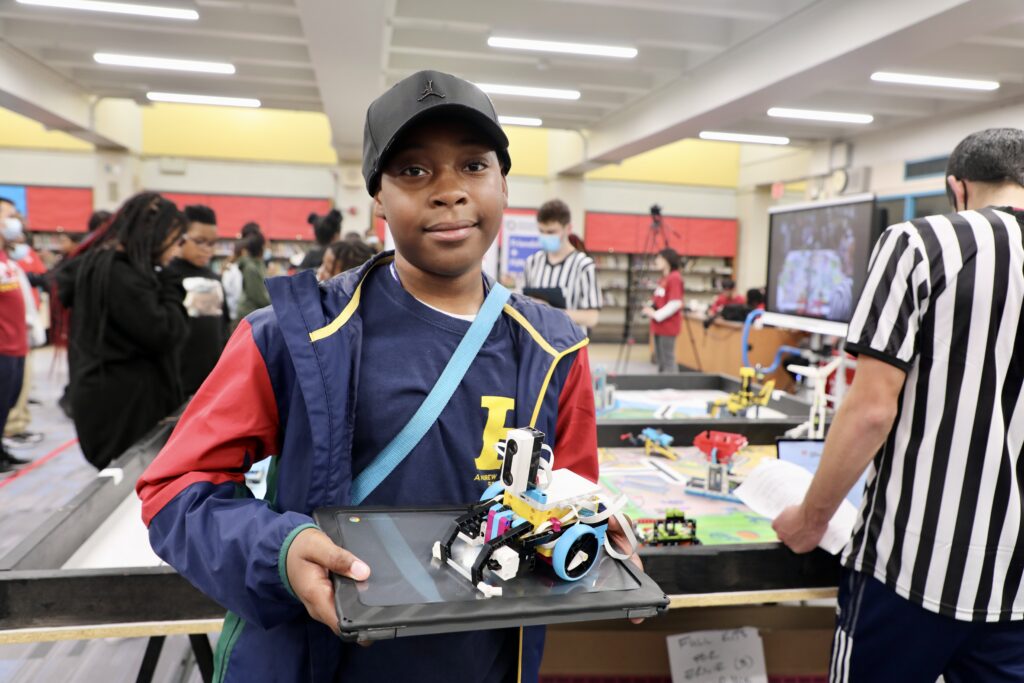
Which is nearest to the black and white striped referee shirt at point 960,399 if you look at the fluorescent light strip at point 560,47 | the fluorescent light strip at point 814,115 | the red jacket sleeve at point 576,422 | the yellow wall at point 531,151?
the red jacket sleeve at point 576,422

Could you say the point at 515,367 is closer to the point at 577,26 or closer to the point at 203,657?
the point at 203,657

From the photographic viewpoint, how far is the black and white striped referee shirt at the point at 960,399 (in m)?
1.24

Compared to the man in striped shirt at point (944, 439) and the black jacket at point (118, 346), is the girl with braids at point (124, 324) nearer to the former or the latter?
the black jacket at point (118, 346)

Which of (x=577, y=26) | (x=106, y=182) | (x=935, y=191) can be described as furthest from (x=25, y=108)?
(x=935, y=191)

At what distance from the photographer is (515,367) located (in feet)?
3.15

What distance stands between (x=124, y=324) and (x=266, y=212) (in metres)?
10.3

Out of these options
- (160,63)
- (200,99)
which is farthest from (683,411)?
(200,99)

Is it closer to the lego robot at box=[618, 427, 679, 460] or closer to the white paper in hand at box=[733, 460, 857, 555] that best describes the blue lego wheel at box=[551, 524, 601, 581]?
the white paper in hand at box=[733, 460, 857, 555]

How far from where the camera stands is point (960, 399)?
1.26m

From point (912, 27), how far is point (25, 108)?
353 inches

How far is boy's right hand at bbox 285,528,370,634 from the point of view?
0.66 m

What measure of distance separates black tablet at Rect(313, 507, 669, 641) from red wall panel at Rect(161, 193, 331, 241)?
12.2 m

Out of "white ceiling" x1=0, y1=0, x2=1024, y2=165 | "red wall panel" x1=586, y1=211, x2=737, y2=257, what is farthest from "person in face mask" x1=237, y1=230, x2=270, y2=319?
"red wall panel" x1=586, y1=211, x2=737, y2=257

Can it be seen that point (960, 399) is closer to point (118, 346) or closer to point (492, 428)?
point (492, 428)
